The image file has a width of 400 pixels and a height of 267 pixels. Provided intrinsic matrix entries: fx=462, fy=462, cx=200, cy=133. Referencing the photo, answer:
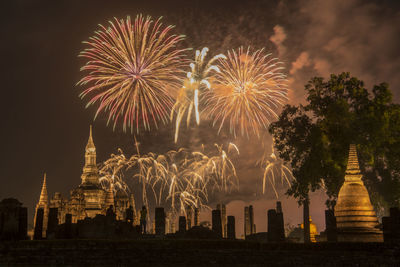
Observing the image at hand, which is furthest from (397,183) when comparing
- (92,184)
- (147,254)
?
(92,184)

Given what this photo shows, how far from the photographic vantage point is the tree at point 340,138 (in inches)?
1236

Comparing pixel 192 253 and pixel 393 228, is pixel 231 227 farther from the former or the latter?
pixel 393 228

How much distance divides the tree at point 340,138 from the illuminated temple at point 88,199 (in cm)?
2727

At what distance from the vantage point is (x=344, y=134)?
3150cm

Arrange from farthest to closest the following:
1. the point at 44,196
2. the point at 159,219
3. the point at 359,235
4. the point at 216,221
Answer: the point at 44,196
the point at 159,219
the point at 216,221
the point at 359,235

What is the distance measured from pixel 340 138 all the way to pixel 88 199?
204ft

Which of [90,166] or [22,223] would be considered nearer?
[22,223]

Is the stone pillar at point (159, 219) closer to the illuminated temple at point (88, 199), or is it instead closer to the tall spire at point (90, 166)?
the illuminated temple at point (88, 199)

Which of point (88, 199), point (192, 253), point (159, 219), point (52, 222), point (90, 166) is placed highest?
point (90, 166)

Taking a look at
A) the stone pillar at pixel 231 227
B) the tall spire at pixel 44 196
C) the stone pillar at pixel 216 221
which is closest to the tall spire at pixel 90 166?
the tall spire at pixel 44 196

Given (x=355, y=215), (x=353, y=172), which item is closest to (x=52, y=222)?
(x=355, y=215)

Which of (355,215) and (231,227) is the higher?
(355,215)

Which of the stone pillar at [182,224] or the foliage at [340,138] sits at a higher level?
the foliage at [340,138]

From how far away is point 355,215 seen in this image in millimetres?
23125
